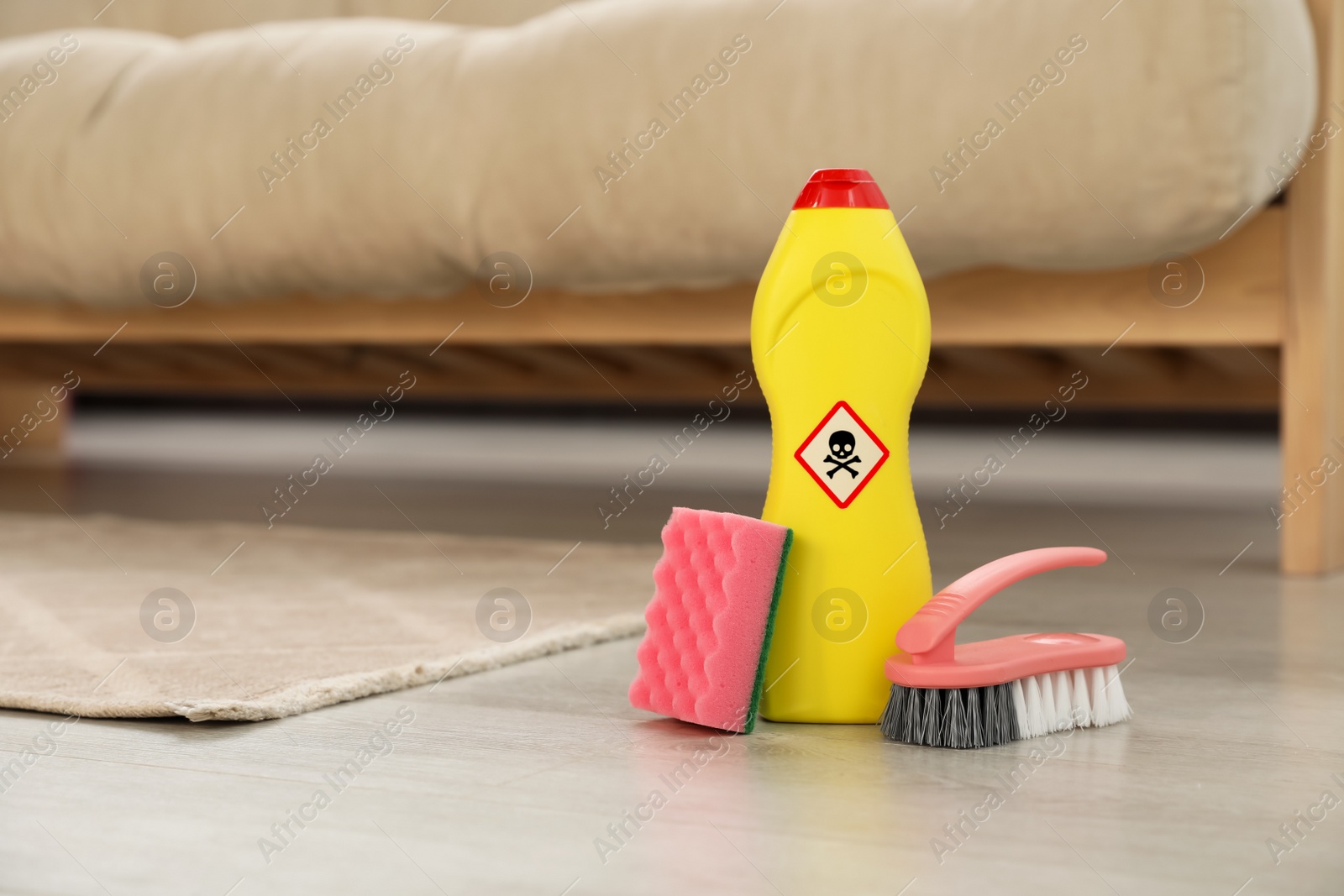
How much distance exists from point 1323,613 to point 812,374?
0.60 meters

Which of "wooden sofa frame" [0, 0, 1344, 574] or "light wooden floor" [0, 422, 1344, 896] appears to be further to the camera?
"wooden sofa frame" [0, 0, 1344, 574]

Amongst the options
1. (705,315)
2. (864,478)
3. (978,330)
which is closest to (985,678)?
(864,478)

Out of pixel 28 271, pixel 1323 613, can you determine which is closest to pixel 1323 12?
pixel 1323 613

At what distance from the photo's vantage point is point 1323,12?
1.40 metres

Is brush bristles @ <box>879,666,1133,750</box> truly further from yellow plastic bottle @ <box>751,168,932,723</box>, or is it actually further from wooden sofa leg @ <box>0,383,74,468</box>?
wooden sofa leg @ <box>0,383,74,468</box>

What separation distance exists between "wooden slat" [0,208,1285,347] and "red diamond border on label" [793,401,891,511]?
672 mm

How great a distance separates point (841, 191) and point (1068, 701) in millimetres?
315

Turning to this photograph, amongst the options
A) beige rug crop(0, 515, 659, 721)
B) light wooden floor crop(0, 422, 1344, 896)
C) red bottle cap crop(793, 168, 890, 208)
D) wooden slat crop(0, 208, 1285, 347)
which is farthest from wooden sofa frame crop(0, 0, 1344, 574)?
red bottle cap crop(793, 168, 890, 208)

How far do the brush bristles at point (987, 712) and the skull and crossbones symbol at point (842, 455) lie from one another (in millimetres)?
124

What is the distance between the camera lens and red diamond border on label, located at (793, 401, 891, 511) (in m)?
0.79

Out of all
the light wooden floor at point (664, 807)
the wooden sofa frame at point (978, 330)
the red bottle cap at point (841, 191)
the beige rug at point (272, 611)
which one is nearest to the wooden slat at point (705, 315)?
the wooden sofa frame at point (978, 330)

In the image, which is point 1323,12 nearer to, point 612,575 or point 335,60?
point 612,575

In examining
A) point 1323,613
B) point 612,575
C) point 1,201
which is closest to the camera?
point 1323,613

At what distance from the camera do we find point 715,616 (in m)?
0.75
